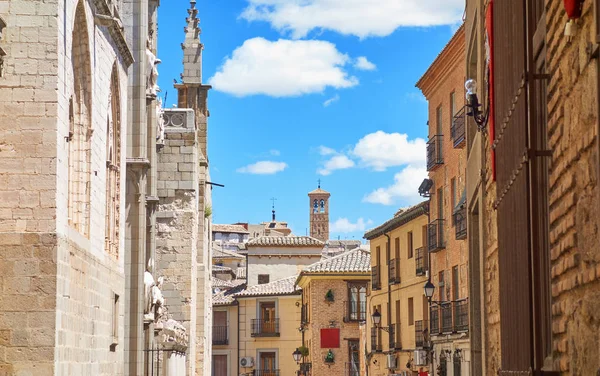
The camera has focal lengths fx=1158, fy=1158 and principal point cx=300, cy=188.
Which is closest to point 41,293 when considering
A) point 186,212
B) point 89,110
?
point 89,110

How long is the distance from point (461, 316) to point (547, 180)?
21962mm

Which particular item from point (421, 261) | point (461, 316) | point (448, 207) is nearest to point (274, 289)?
point (421, 261)

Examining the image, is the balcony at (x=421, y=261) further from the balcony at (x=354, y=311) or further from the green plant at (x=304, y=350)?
the green plant at (x=304, y=350)

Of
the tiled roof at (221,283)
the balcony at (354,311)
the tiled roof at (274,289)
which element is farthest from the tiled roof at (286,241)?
the balcony at (354,311)

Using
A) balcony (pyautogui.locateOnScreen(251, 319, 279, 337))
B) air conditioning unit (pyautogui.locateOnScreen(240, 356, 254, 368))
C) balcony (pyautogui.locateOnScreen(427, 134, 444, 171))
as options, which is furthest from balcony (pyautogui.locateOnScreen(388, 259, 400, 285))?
air conditioning unit (pyautogui.locateOnScreen(240, 356, 254, 368))

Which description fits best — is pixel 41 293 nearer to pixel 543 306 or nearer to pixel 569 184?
pixel 543 306

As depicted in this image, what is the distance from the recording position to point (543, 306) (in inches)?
241

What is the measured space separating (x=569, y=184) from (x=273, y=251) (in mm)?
67543

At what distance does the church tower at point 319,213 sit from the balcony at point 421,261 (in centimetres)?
10174

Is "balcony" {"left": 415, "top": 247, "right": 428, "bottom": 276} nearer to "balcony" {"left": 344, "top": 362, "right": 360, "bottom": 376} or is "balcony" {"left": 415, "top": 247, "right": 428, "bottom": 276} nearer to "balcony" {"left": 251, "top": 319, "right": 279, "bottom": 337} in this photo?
"balcony" {"left": 344, "top": 362, "right": 360, "bottom": 376}

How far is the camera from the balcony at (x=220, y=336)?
2702 inches

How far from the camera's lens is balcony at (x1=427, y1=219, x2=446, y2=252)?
105 feet

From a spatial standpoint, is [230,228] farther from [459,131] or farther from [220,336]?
[459,131]

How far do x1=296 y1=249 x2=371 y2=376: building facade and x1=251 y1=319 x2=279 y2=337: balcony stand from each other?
308 inches
